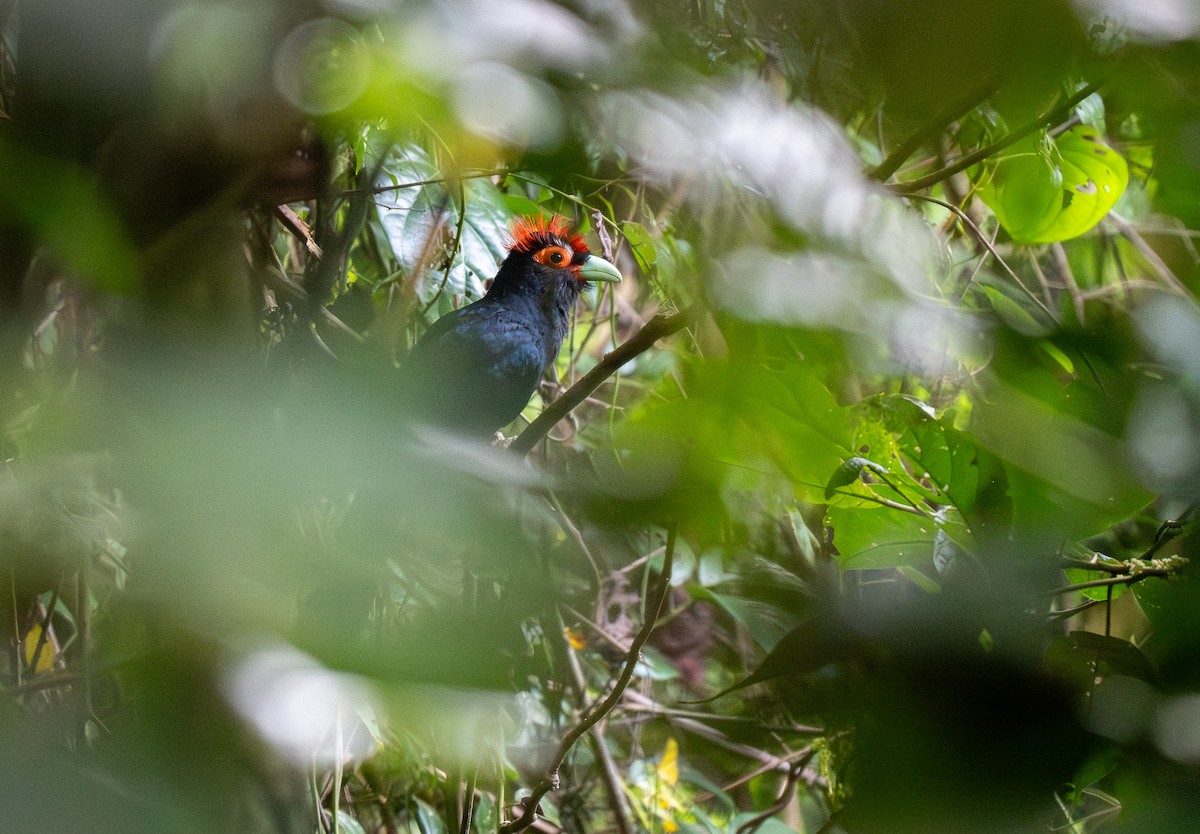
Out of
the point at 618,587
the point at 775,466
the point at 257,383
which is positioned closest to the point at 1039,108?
the point at 775,466

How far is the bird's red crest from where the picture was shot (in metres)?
2.81

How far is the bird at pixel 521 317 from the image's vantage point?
8.18 feet

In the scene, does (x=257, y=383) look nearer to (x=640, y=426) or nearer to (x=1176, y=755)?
(x=640, y=426)

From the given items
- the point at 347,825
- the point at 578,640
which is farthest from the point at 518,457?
the point at 578,640

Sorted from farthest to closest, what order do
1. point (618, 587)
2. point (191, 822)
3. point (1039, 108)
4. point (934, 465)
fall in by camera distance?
point (618, 587)
point (934, 465)
point (1039, 108)
point (191, 822)

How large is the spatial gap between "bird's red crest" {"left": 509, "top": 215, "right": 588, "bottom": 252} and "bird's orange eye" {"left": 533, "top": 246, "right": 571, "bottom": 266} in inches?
1.0

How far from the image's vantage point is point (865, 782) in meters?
0.32

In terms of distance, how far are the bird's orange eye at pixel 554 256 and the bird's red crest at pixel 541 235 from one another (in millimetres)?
26

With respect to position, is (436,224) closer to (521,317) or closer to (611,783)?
(521,317)

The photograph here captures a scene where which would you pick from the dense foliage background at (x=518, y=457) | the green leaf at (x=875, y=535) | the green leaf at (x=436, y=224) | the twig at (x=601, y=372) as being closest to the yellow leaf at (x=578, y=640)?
the twig at (x=601, y=372)

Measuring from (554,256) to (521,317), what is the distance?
25cm

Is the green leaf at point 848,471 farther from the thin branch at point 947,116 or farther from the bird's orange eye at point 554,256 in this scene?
the bird's orange eye at point 554,256

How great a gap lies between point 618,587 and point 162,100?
85.9 inches

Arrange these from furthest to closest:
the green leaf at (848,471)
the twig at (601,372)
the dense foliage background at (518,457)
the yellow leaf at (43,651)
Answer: the yellow leaf at (43,651), the twig at (601,372), the green leaf at (848,471), the dense foliage background at (518,457)
